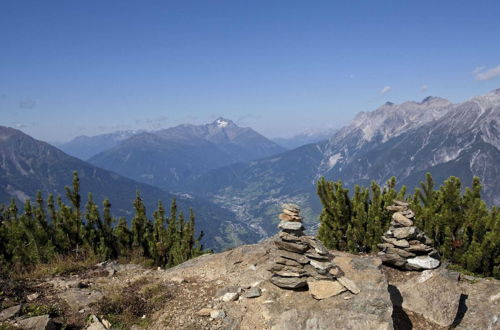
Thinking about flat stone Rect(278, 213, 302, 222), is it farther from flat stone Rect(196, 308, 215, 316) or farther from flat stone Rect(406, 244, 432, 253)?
flat stone Rect(406, 244, 432, 253)

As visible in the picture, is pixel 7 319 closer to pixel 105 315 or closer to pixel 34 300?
pixel 34 300

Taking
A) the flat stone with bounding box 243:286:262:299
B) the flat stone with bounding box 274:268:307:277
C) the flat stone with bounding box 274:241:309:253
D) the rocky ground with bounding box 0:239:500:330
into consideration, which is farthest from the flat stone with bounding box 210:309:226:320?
the flat stone with bounding box 274:241:309:253

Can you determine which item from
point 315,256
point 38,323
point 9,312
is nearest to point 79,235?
point 9,312

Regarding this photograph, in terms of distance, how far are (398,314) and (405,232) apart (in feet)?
15.2

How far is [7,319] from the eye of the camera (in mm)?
11391

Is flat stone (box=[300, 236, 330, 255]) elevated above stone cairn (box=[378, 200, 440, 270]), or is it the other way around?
flat stone (box=[300, 236, 330, 255])

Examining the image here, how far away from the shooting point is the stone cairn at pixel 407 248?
1603cm

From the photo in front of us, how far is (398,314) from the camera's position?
13.3 meters

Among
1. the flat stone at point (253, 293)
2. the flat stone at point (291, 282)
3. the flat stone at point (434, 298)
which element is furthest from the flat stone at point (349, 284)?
the flat stone at point (253, 293)

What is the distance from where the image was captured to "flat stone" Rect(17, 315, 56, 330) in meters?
10.7

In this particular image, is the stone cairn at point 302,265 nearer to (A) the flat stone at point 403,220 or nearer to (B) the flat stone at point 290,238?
(B) the flat stone at point 290,238

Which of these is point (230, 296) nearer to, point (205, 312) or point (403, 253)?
point (205, 312)

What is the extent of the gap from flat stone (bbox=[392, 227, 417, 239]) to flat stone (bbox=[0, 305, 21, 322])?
668 inches

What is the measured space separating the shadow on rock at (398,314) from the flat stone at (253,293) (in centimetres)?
533
